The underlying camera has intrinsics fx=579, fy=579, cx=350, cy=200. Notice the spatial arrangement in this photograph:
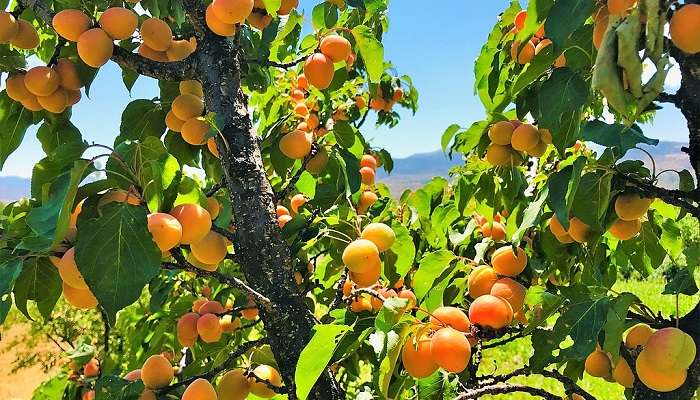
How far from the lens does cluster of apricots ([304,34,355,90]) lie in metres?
1.54

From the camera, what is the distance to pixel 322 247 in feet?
6.70

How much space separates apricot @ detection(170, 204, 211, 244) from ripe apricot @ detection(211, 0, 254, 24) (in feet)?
1.45

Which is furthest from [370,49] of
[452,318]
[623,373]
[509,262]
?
[623,373]

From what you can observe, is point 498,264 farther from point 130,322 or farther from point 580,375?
point 130,322

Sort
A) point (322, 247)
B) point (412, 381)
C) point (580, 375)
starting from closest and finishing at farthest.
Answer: point (412, 381) → point (580, 375) → point (322, 247)

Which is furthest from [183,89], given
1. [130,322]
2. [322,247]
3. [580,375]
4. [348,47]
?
[130,322]

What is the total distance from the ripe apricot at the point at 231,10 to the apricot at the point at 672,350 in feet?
3.42

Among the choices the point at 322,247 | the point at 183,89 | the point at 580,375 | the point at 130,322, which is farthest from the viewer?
the point at 130,322

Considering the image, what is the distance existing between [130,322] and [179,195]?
2059 mm

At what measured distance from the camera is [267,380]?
51.9 inches

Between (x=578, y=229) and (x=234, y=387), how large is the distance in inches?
34.0

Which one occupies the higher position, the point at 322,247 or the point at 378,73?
the point at 378,73

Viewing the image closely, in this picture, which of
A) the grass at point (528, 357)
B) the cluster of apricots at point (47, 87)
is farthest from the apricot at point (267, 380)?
the grass at point (528, 357)

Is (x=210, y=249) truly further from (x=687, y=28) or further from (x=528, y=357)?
(x=528, y=357)
